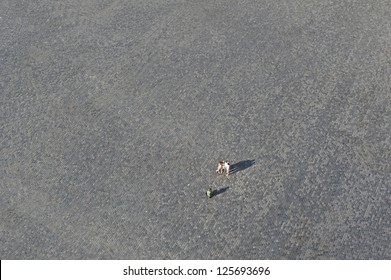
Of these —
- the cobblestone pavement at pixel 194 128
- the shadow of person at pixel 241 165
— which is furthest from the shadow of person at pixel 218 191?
the shadow of person at pixel 241 165

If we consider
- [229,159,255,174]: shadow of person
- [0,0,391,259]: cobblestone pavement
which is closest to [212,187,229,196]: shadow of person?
[0,0,391,259]: cobblestone pavement

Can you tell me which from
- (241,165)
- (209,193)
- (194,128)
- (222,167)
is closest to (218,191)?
(209,193)

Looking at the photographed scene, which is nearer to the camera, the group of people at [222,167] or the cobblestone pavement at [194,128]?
the cobblestone pavement at [194,128]

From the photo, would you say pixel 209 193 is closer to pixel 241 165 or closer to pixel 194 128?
pixel 241 165

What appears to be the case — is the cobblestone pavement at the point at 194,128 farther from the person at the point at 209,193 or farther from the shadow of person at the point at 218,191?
the person at the point at 209,193

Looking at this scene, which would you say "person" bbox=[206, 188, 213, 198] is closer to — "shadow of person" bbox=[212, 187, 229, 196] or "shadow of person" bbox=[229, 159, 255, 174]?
"shadow of person" bbox=[212, 187, 229, 196]
